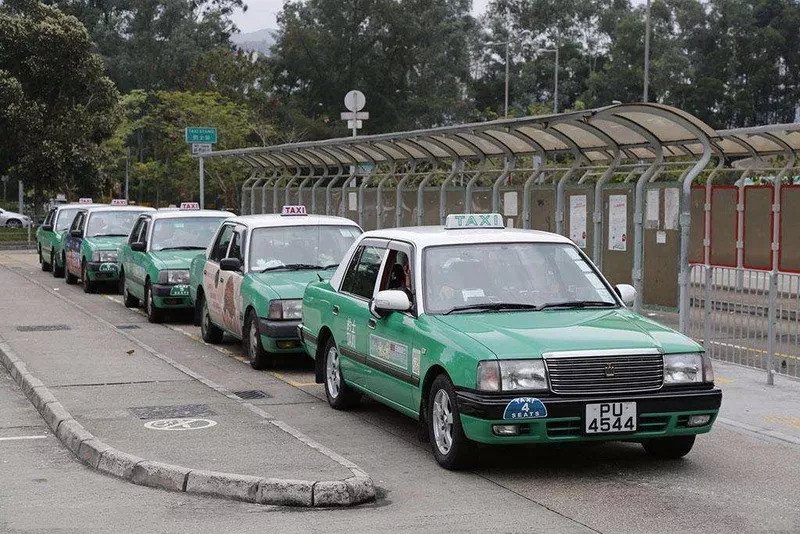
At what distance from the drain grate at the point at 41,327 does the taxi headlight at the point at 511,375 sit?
10.6 metres

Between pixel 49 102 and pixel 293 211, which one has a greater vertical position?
pixel 49 102

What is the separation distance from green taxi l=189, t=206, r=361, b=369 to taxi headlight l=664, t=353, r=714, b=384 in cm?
563

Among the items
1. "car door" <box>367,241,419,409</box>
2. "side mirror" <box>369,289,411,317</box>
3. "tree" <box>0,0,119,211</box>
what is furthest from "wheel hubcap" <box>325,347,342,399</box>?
"tree" <box>0,0,119,211</box>

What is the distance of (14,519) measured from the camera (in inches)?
273

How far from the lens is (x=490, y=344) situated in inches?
308

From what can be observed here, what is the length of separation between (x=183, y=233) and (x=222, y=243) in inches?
167

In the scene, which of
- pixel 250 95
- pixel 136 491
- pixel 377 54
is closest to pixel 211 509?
pixel 136 491

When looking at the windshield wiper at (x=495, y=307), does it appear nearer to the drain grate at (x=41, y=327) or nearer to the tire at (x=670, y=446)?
the tire at (x=670, y=446)

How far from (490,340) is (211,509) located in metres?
2.06

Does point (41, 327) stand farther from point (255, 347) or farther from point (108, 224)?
point (108, 224)

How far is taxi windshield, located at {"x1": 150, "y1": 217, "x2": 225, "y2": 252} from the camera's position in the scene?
62.7ft

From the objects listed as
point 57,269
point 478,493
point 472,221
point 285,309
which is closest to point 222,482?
point 478,493

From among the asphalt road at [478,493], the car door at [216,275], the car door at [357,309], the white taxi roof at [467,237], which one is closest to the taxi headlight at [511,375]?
the asphalt road at [478,493]

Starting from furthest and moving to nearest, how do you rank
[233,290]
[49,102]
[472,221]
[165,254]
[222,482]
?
[49,102] < [165,254] < [233,290] < [472,221] < [222,482]
